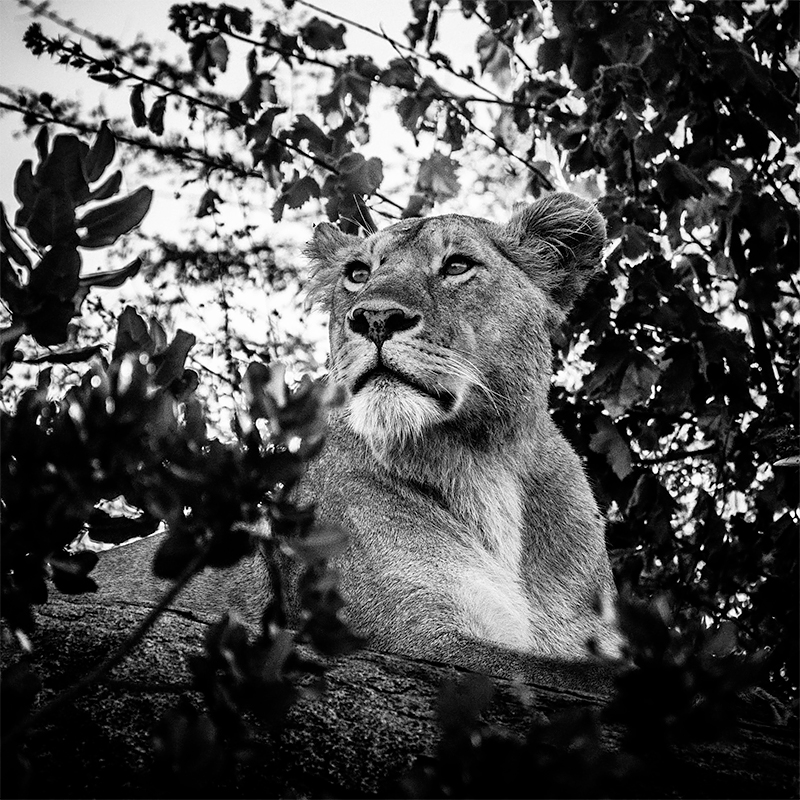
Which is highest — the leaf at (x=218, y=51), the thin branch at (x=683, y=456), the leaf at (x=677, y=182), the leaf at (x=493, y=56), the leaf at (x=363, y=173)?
the leaf at (x=493, y=56)

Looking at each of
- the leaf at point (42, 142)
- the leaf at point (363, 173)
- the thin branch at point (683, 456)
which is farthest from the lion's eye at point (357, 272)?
the leaf at point (42, 142)

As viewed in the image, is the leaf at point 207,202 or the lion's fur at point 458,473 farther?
the leaf at point 207,202

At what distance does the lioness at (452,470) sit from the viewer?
3.71m

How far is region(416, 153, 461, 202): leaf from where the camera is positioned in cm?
566

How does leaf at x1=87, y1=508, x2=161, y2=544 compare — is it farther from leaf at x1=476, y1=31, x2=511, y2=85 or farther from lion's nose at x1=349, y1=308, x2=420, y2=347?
leaf at x1=476, y1=31, x2=511, y2=85

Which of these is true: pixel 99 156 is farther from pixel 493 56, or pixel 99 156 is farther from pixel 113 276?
pixel 493 56

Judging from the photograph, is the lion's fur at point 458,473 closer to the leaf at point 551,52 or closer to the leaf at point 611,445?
the leaf at point 611,445

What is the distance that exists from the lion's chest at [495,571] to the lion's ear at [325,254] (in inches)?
68.2

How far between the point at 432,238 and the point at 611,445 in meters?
1.49

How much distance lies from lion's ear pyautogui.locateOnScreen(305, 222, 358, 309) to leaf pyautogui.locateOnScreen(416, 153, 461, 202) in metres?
0.64

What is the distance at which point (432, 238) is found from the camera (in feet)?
15.4

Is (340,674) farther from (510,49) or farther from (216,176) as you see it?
(216,176)

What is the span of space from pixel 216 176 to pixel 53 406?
5587 millimetres

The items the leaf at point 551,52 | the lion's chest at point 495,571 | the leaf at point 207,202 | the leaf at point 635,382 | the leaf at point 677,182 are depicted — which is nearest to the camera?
the lion's chest at point 495,571
